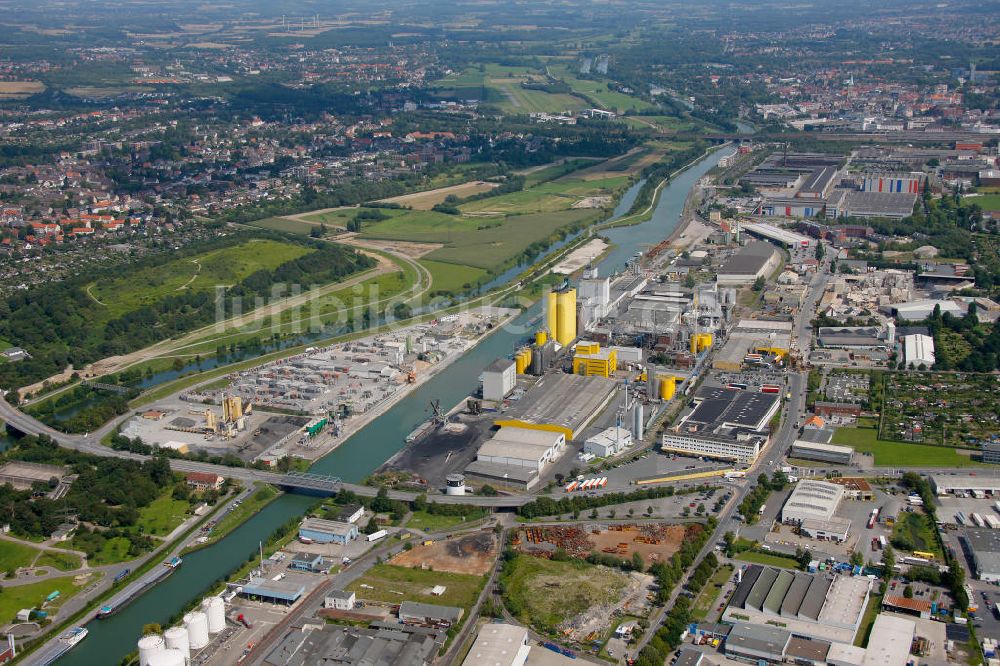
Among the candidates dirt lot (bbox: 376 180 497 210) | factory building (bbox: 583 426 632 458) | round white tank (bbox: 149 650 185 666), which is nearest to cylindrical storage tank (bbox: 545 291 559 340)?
factory building (bbox: 583 426 632 458)

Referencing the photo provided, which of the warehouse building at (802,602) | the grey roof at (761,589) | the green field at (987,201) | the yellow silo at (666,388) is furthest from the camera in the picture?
the green field at (987,201)

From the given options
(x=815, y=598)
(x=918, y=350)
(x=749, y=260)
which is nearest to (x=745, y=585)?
(x=815, y=598)

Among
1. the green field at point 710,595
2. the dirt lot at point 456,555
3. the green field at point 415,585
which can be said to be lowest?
the dirt lot at point 456,555

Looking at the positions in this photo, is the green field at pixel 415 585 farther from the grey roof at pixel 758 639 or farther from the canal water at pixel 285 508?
the grey roof at pixel 758 639

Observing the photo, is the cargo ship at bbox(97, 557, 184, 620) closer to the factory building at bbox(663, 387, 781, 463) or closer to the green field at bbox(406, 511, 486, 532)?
the green field at bbox(406, 511, 486, 532)

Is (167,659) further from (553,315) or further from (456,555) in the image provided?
(553,315)

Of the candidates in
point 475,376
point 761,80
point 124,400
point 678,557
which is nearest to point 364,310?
point 475,376

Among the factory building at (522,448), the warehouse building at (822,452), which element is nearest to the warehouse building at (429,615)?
the factory building at (522,448)
